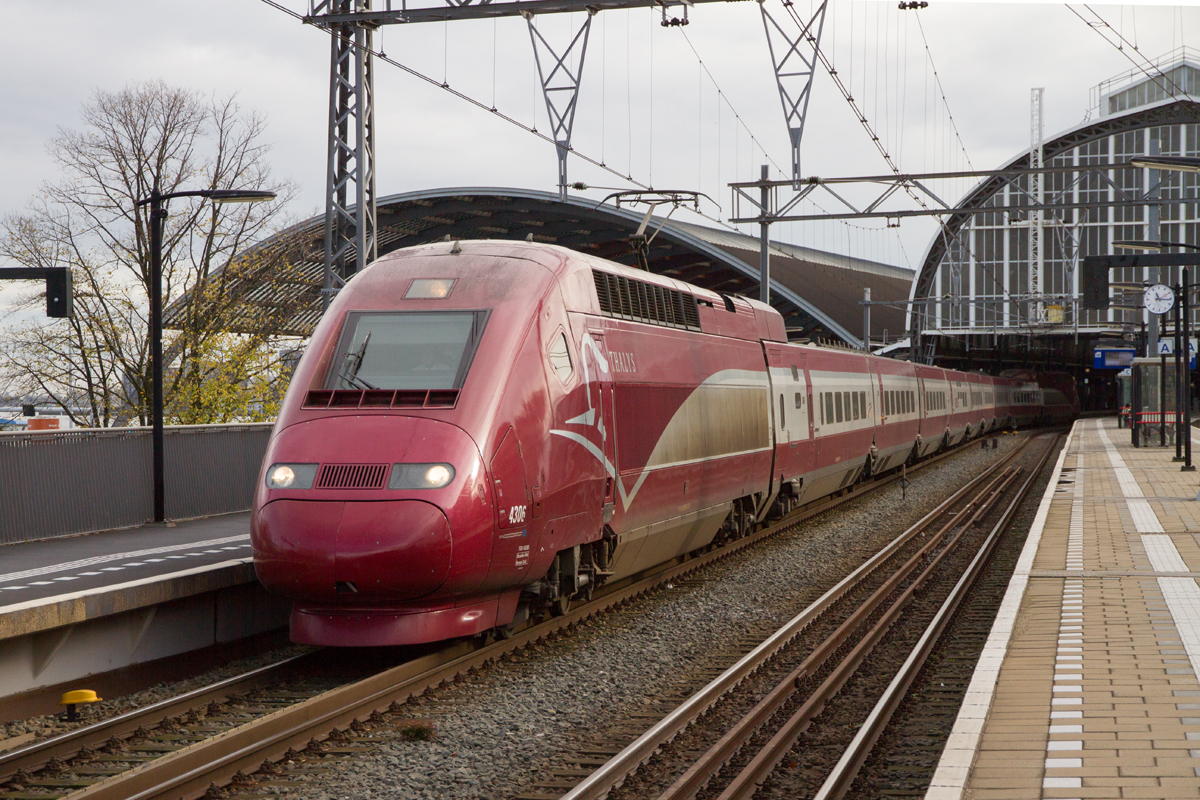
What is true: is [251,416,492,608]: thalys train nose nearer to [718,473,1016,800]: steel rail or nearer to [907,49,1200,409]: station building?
[718,473,1016,800]: steel rail

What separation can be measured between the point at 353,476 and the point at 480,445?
931 millimetres

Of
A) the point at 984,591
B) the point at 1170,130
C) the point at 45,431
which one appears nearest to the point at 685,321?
the point at 984,591

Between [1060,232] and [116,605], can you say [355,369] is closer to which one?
[116,605]

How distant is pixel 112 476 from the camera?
14250 mm

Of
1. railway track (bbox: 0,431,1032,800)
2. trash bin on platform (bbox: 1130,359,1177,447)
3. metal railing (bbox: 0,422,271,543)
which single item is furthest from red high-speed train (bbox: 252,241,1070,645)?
trash bin on platform (bbox: 1130,359,1177,447)

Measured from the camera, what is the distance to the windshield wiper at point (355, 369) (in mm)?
9203

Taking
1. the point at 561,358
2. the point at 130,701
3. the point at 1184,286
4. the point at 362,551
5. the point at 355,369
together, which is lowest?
the point at 130,701

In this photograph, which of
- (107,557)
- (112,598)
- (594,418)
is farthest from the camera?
(107,557)

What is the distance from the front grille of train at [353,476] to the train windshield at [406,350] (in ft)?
3.05

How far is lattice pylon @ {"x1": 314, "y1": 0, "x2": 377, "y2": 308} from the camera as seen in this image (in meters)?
15.9

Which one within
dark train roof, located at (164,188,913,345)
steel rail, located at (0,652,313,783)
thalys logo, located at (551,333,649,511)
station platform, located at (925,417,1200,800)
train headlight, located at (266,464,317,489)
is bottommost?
steel rail, located at (0,652,313,783)

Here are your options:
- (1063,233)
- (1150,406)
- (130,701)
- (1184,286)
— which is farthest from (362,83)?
(1063,233)

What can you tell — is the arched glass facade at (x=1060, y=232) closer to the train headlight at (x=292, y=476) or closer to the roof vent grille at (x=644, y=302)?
the roof vent grille at (x=644, y=302)

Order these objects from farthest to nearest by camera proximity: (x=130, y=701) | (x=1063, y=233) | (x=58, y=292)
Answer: (x=1063, y=233), (x=58, y=292), (x=130, y=701)
